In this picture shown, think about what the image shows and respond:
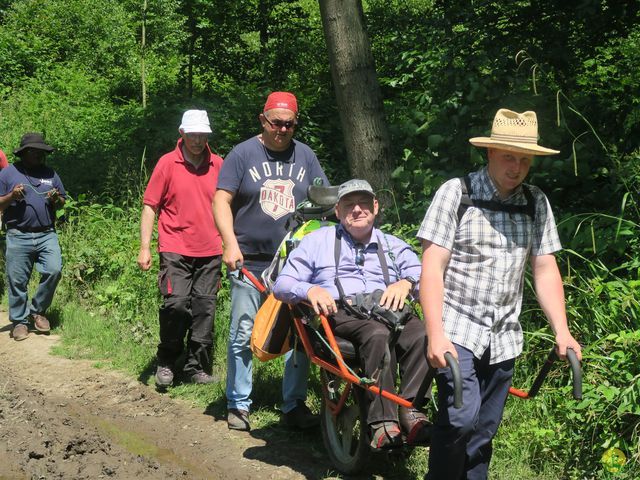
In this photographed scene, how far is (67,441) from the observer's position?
19.7 ft

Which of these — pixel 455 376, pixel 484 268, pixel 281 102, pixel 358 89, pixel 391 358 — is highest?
pixel 358 89

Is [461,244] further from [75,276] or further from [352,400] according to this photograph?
[75,276]

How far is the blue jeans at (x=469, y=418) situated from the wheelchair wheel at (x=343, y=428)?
921 millimetres

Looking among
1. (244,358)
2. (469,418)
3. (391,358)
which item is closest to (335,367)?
(391,358)

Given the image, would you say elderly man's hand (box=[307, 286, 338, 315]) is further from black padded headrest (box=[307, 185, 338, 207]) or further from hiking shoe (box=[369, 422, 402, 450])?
black padded headrest (box=[307, 185, 338, 207])

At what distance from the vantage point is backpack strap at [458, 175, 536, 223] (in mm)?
4051

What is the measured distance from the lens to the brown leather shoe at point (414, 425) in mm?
4574

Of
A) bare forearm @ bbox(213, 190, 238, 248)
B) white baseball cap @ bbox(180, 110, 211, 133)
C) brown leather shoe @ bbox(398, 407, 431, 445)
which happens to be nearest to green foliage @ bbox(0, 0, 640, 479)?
brown leather shoe @ bbox(398, 407, 431, 445)

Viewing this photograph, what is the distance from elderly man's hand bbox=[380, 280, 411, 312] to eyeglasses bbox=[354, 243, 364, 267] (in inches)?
12.2

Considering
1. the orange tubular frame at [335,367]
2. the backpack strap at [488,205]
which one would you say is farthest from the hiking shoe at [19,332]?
the backpack strap at [488,205]

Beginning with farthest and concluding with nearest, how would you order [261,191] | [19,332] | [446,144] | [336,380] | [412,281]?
1. [19,332]
2. [446,144]
3. [261,191]
4. [336,380]
5. [412,281]

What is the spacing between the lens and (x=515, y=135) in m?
3.98

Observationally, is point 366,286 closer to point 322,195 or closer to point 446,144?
point 322,195

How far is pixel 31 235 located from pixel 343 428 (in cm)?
498
